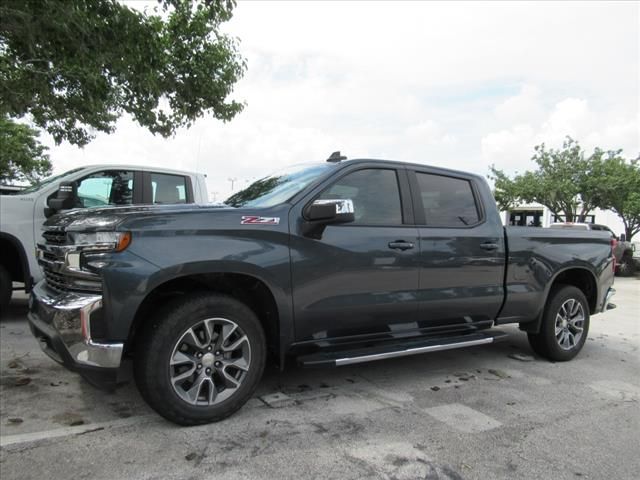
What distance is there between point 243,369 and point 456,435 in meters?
1.48

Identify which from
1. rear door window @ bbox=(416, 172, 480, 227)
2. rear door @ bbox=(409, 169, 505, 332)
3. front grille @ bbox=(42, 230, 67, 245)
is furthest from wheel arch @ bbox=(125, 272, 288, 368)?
rear door window @ bbox=(416, 172, 480, 227)

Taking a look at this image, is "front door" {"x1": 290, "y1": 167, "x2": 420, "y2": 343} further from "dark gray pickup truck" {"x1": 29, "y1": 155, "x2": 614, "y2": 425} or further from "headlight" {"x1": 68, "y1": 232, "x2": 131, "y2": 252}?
"headlight" {"x1": 68, "y1": 232, "x2": 131, "y2": 252}

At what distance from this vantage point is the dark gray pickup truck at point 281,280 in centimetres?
296

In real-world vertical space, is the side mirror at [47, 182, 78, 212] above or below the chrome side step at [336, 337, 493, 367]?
above

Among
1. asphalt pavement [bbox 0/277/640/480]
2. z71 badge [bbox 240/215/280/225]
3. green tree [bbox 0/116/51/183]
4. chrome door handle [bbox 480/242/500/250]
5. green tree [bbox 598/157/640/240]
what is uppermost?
green tree [bbox 0/116/51/183]

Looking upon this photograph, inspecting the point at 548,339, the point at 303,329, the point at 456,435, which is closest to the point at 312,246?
the point at 303,329

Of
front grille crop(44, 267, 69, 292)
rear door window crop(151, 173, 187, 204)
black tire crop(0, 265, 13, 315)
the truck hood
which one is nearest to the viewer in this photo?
the truck hood

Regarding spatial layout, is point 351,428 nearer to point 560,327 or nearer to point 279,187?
point 279,187

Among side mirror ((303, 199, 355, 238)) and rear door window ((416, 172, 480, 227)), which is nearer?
side mirror ((303, 199, 355, 238))

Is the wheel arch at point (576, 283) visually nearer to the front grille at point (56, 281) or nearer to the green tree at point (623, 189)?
the front grille at point (56, 281)

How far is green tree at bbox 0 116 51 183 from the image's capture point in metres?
22.0

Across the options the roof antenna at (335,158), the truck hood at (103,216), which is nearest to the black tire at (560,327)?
the roof antenna at (335,158)

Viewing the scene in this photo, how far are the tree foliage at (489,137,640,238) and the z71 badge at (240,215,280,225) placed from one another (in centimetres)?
1882

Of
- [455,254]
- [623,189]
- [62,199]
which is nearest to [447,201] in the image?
[455,254]
